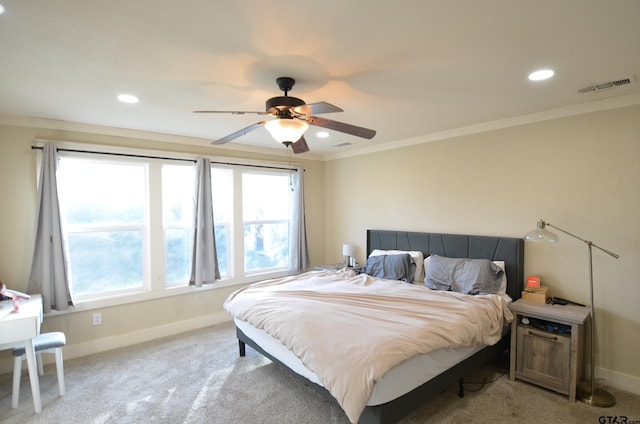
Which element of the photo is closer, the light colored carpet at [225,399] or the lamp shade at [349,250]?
the light colored carpet at [225,399]

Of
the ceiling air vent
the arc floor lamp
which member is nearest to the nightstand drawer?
the arc floor lamp

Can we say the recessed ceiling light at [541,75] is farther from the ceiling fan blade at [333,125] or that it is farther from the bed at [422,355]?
the bed at [422,355]

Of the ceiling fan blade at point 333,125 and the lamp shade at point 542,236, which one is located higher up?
the ceiling fan blade at point 333,125

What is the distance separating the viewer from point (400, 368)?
200 cm

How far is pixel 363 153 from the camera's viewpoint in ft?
16.1

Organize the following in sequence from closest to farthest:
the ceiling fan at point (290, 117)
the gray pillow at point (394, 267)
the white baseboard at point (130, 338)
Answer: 1. the ceiling fan at point (290, 117)
2. the white baseboard at point (130, 338)
3. the gray pillow at point (394, 267)

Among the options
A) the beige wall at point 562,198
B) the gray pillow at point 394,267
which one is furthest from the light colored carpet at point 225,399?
the gray pillow at point 394,267

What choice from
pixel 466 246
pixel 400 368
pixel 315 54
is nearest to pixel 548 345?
pixel 466 246

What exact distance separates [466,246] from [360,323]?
6.38 ft

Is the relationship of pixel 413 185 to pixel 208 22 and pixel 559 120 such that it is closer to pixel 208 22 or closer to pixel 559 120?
pixel 559 120

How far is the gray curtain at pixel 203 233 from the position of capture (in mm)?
4051

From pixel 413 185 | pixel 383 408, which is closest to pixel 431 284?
pixel 413 185

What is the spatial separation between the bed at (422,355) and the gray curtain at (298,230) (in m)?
1.24

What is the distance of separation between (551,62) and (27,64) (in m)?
3.32
